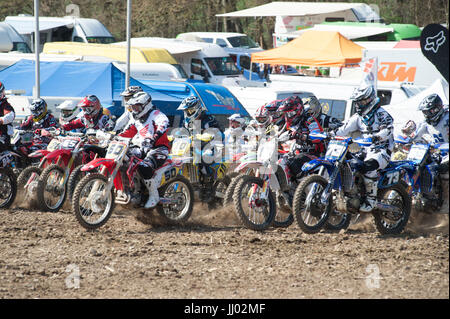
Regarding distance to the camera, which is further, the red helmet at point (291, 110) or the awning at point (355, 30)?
the awning at point (355, 30)

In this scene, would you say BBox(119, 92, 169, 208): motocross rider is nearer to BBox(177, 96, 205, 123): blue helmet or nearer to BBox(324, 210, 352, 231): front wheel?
BBox(177, 96, 205, 123): blue helmet

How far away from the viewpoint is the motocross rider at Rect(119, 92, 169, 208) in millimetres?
8953

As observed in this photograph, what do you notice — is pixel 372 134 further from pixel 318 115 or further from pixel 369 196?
pixel 318 115

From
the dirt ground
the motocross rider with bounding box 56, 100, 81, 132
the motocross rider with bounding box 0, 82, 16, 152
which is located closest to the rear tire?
the dirt ground

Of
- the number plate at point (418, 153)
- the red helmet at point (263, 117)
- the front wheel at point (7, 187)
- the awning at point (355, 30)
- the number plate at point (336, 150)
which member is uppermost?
the awning at point (355, 30)

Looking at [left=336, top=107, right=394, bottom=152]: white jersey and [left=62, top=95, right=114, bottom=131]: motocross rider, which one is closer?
[left=336, top=107, right=394, bottom=152]: white jersey

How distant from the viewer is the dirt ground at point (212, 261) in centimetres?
596

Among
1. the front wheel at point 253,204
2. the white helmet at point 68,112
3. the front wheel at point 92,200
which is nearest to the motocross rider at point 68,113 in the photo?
the white helmet at point 68,112

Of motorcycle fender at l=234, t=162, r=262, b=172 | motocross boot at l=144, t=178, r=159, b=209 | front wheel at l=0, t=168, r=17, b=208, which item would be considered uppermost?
motorcycle fender at l=234, t=162, r=262, b=172

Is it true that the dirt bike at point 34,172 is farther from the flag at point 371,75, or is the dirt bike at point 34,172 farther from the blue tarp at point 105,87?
the flag at point 371,75

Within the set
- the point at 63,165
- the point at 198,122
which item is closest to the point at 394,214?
the point at 198,122

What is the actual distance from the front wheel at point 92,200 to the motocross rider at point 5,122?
9.42 feet

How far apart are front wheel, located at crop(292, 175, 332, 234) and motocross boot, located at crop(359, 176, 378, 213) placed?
1.47 ft
